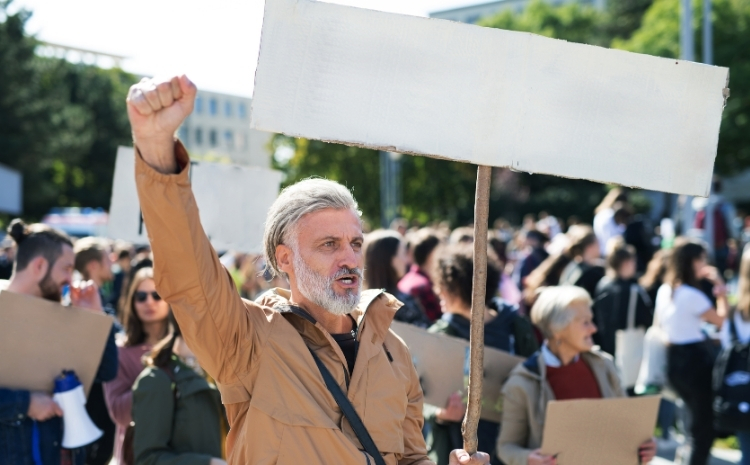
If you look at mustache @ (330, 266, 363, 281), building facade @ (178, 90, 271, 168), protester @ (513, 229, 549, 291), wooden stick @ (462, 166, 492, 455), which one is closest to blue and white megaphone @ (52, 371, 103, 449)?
mustache @ (330, 266, 363, 281)

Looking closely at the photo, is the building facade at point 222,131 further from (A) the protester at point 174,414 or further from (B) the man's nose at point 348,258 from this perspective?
(B) the man's nose at point 348,258

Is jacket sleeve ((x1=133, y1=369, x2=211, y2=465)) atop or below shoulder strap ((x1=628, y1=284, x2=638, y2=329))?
below

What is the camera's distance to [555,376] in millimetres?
4016

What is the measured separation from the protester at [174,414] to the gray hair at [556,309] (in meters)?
1.66

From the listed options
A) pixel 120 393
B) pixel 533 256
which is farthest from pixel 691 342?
pixel 120 393

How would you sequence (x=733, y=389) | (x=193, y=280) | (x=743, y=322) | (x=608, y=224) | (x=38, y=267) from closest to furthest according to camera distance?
(x=193, y=280) → (x=38, y=267) → (x=733, y=389) → (x=743, y=322) → (x=608, y=224)

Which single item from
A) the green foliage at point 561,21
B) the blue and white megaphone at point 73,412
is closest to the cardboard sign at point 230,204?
the blue and white megaphone at point 73,412

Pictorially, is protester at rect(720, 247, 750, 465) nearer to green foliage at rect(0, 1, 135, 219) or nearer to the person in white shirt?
the person in white shirt

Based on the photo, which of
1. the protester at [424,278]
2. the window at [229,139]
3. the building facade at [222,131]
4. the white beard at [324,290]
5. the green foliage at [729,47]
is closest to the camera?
the white beard at [324,290]

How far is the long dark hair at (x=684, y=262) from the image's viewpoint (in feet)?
20.9

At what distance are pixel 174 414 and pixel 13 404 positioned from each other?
690 mm

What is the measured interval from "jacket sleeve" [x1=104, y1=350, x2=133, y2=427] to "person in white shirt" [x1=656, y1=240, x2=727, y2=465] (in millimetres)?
4207

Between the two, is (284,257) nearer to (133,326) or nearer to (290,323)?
(290,323)

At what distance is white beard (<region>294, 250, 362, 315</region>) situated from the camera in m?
2.52
